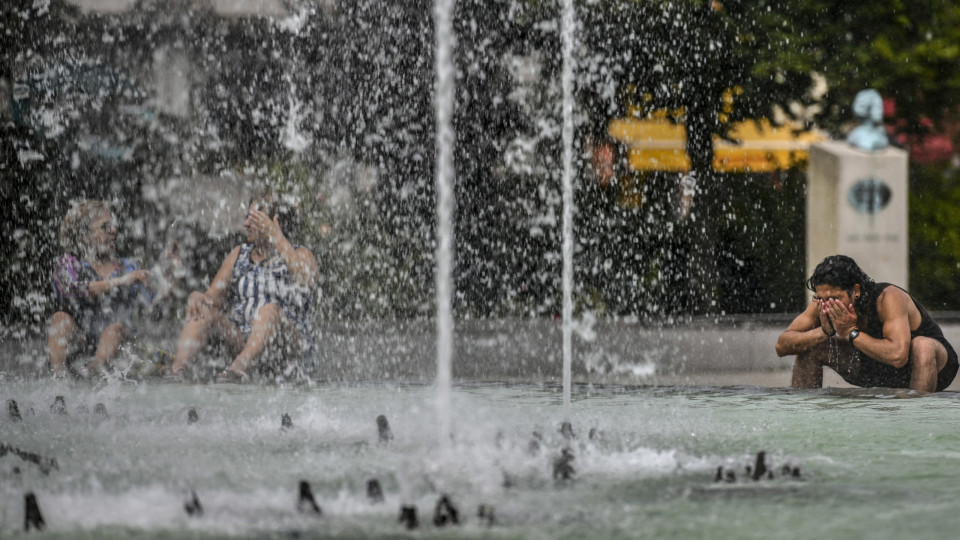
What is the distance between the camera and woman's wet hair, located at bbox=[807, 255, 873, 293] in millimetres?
6332

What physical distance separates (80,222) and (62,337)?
0.67 m

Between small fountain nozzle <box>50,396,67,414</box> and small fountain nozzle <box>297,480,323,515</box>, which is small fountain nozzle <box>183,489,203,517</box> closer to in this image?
small fountain nozzle <box>297,480,323,515</box>

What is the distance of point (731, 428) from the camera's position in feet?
18.7

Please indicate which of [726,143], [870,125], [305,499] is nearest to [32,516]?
[305,499]

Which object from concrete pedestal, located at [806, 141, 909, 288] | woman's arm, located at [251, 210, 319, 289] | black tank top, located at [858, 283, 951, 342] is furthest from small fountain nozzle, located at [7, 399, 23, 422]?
concrete pedestal, located at [806, 141, 909, 288]

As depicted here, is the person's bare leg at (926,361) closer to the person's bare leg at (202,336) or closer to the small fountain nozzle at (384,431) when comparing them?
the small fountain nozzle at (384,431)

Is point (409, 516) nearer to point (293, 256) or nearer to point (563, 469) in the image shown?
point (563, 469)

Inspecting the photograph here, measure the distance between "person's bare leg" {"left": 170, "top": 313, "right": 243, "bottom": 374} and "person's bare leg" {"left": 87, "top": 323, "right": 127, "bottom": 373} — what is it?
34 cm

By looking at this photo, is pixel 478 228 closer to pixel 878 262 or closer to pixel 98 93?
pixel 98 93

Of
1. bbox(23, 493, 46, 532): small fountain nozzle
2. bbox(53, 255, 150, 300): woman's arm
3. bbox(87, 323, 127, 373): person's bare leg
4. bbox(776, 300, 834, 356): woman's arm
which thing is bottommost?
bbox(23, 493, 46, 532): small fountain nozzle

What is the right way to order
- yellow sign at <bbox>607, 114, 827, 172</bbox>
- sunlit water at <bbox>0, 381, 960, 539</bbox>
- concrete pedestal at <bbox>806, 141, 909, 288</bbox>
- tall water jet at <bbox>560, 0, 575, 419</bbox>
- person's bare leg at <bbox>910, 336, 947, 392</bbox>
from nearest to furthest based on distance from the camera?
Answer: sunlit water at <bbox>0, 381, 960, 539</bbox> < person's bare leg at <bbox>910, 336, 947, 392</bbox> < tall water jet at <bbox>560, 0, 575, 419</bbox> < concrete pedestal at <bbox>806, 141, 909, 288</bbox> < yellow sign at <bbox>607, 114, 827, 172</bbox>

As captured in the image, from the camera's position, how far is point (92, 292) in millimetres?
7656

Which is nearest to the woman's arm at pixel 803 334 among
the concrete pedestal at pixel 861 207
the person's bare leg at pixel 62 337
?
the concrete pedestal at pixel 861 207

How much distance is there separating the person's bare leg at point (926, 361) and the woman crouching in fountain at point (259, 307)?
10.5 ft
